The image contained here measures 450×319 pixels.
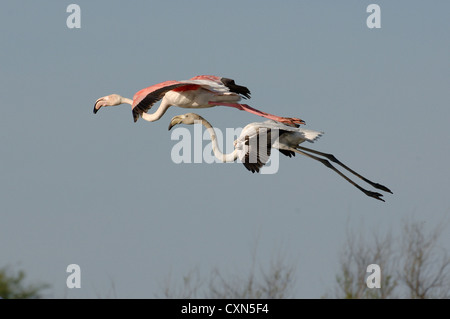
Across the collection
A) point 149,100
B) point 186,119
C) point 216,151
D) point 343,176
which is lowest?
point 343,176

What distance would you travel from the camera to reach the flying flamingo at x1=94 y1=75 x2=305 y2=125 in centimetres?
1894

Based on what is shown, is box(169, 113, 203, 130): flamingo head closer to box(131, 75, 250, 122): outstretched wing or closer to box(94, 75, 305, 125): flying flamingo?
box(94, 75, 305, 125): flying flamingo

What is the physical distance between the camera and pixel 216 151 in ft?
63.8

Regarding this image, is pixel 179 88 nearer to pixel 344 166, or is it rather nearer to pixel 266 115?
pixel 266 115

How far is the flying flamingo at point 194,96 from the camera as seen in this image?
18938mm

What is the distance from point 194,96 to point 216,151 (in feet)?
3.11

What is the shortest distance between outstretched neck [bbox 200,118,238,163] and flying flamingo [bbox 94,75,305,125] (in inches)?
18.2

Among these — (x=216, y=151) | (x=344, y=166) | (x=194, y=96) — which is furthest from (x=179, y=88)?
(x=344, y=166)

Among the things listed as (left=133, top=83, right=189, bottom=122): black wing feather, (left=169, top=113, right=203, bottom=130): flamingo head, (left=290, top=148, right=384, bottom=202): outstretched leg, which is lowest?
(left=290, top=148, right=384, bottom=202): outstretched leg

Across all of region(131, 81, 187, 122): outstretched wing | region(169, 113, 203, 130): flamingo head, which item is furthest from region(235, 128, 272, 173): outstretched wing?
region(169, 113, 203, 130): flamingo head
